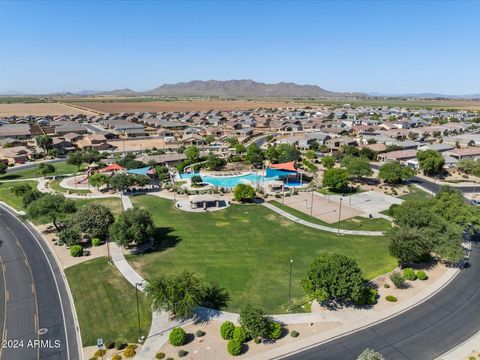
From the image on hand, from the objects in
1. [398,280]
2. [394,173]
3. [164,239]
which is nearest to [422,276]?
[398,280]

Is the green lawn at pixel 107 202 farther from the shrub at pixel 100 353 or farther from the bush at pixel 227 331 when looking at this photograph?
the bush at pixel 227 331

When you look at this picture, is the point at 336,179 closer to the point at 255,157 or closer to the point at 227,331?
the point at 255,157

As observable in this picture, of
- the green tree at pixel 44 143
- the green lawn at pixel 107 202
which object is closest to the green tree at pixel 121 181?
the green lawn at pixel 107 202

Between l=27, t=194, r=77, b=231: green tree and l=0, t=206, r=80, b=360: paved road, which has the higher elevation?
l=27, t=194, r=77, b=231: green tree

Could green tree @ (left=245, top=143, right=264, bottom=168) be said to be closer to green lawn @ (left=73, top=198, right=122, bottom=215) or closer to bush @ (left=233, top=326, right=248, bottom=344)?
green lawn @ (left=73, top=198, right=122, bottom=215)

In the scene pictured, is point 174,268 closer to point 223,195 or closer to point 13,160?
point 223,195

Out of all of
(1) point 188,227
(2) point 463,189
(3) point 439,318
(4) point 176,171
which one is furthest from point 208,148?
(3) point 439,318

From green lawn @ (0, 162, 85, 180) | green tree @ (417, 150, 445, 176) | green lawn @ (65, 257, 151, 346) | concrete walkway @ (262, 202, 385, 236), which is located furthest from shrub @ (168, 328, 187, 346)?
green tree @ (417, 150, 445, 176)
